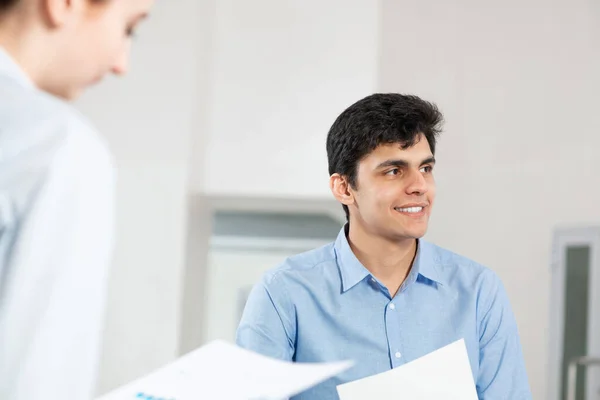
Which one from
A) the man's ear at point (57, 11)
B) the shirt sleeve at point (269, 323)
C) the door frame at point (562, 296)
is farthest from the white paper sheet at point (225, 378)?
the door frame at point (562, 296)

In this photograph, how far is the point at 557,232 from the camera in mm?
2775

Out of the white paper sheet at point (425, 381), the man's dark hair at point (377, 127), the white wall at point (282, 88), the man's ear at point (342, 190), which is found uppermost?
the white wall at point (282, 88)

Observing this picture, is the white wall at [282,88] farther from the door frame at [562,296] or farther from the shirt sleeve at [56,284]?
the shirt sleeve at [56,284]

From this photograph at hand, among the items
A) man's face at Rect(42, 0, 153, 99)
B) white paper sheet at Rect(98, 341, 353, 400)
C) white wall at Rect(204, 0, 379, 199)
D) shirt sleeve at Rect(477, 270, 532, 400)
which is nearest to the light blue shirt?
shirt sleeve at Rect(477, 270, 532, 400)

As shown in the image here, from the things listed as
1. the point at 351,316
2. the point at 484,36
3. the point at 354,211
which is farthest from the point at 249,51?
the point at 351,316

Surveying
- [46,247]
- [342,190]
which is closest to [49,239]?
[46,247]

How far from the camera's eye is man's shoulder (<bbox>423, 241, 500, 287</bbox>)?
1.56 m

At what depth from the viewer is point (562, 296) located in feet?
8.66

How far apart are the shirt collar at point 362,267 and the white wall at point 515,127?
1409mm

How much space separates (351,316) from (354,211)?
0.30 m

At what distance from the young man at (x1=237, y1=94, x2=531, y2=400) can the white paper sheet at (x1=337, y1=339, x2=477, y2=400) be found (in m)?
0.20

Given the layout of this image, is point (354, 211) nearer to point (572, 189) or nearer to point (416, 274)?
point (416, 274)

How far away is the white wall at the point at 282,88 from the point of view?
4.14 meters

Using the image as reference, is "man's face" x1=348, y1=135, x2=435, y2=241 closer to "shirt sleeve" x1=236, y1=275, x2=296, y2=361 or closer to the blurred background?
"shirt sleeve" x1=236, y1=275, x2=296, y2=361
